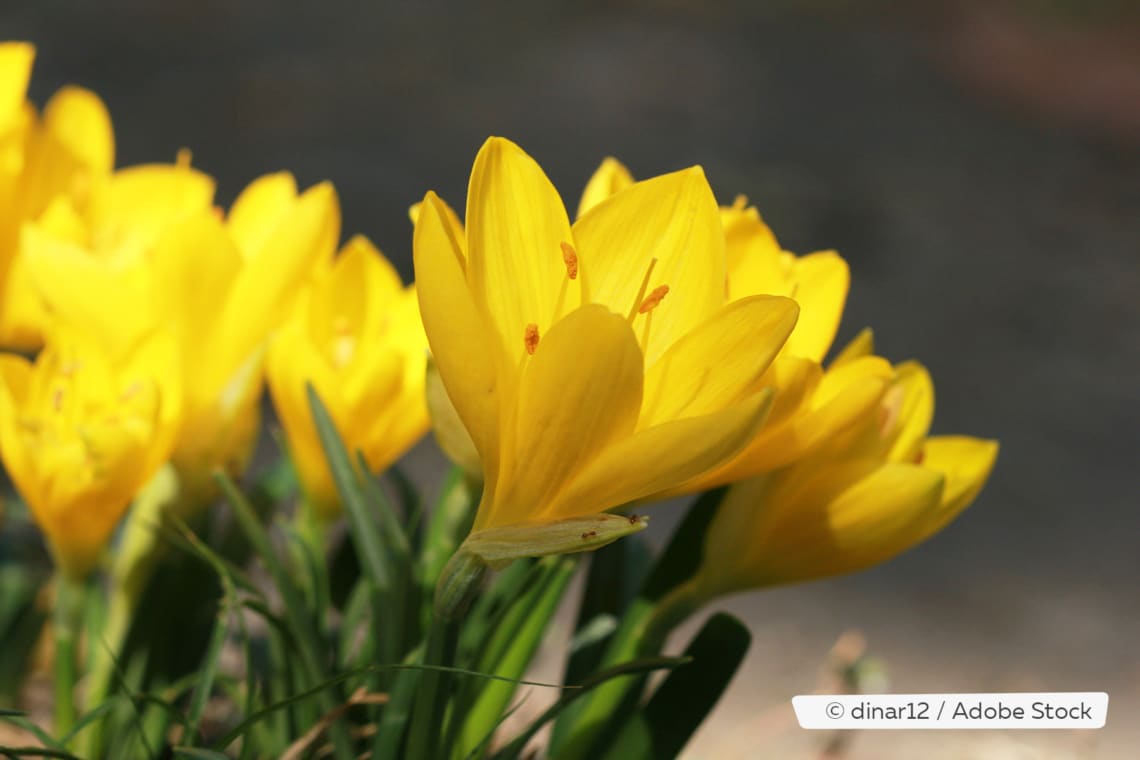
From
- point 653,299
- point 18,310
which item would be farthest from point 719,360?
point 18,310

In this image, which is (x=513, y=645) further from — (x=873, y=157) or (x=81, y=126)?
(x=873, y=157)

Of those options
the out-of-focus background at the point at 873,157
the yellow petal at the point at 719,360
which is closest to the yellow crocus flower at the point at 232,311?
the yellow petal at the point at 719,360

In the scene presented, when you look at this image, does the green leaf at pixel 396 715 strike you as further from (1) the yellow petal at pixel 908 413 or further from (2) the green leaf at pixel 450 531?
(1) the yellow petal at pixel 908 413

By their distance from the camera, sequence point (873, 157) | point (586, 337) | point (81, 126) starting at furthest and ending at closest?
point (873, 157), point (81, 126), point (586, 337)

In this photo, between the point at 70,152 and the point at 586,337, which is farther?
the point at 70,152

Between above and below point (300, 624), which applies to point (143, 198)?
above
